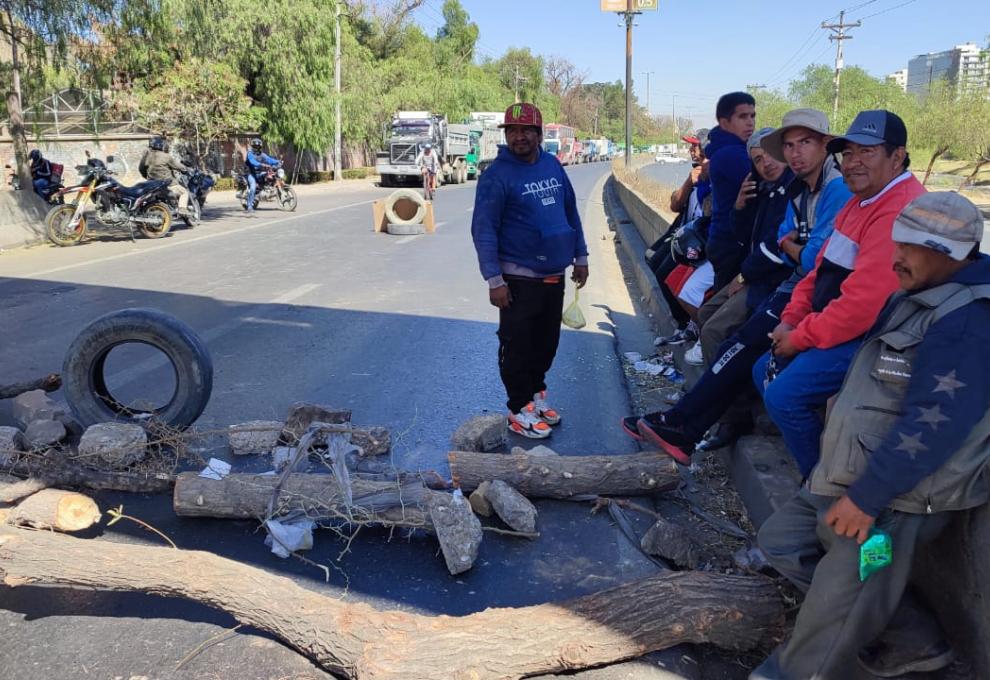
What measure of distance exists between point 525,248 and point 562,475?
1.47 meters

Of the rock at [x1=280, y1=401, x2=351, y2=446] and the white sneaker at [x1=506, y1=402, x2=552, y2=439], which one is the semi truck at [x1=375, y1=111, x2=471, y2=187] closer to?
the white sneaker at [x1=506, y1=402, x2=552, y2=439]

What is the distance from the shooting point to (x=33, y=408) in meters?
4.98

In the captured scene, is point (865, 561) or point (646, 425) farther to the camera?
point (646, 425)

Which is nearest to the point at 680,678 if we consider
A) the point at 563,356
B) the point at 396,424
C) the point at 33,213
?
the point at 396,424

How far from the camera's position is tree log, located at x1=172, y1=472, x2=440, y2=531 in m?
3.75

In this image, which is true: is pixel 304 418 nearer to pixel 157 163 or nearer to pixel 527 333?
pixel 527 333

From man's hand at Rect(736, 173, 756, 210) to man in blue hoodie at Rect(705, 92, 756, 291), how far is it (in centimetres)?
21

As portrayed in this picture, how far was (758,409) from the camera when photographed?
14.5 ft

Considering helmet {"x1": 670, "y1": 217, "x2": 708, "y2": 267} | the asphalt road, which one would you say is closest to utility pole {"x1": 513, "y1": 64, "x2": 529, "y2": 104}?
the asphalt road

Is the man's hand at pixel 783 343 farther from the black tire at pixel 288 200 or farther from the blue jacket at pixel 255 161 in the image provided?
the black tire at pixel 288 200

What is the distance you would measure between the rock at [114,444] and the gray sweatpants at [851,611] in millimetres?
3409

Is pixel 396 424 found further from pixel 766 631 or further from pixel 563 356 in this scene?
pixel 766 631

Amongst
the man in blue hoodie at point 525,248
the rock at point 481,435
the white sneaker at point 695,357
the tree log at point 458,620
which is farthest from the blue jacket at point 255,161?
the tree log at point 458,620

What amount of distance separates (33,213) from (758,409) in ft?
47.0
